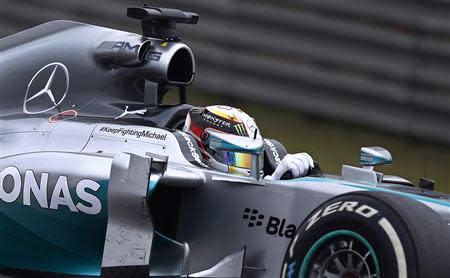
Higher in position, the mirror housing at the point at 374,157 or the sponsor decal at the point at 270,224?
the mirror housing at the point at 374,157

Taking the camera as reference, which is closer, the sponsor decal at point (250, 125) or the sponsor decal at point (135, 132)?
the sponsor decal at point (135, 132)

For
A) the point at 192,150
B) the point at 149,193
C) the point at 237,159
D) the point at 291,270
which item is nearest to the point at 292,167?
the point at 237,159

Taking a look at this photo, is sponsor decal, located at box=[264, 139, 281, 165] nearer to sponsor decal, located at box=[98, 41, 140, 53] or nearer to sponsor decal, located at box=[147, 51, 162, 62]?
sponsor decal, located at box=[147, 51, 162, 62]

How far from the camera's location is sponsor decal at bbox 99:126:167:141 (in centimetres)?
698

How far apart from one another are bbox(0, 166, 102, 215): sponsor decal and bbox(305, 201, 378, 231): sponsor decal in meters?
1.38

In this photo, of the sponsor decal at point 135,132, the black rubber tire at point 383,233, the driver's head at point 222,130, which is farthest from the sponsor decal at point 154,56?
the black rubber tire at point 383,233

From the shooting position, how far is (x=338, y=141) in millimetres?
10977

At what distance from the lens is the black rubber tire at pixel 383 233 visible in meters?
5.48

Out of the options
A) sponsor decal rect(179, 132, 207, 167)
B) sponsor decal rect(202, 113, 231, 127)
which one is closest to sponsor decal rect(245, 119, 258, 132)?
sponsor decal rect(202, 113, 231, 127)

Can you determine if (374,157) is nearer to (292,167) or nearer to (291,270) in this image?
(292,167)

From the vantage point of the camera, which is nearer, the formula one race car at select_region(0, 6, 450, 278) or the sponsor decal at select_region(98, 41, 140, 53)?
the formula one race car at select_region(0, 6, 450, 278)

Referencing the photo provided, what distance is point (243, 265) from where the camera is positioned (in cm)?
642

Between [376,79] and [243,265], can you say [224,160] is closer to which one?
[243,265]

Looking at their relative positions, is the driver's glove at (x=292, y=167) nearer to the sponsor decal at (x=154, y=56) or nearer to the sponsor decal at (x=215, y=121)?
the sponsor decal at (x=215, y=121)
